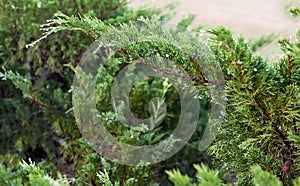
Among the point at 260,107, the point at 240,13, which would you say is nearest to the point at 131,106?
the point at 260,107

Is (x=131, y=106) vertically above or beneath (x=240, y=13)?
beneath

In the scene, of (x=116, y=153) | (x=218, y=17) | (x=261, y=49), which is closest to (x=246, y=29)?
(x=218, y=17)

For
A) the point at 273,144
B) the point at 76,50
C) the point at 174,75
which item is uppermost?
the point at 76,50

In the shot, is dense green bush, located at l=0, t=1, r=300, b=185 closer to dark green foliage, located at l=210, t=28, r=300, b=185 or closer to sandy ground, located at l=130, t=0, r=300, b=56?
dark green foliage, located at l=210, t=28, r=300, b=185

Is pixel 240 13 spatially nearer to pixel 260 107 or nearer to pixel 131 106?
pixel 131 106

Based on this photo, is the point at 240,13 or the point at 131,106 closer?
the point at 131,106

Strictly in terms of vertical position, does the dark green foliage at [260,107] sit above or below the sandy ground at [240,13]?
below

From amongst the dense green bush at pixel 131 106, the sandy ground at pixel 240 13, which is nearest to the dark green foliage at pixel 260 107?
the dense green bush at pixel 131 106

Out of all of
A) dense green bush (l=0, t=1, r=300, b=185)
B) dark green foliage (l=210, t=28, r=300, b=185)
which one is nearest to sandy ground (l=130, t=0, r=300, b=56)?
dense green bush (l=0, t=1, r=300, b=185)

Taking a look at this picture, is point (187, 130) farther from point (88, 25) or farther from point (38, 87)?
point (88, 25)

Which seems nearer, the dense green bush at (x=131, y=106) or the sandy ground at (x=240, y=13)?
the dense green bush at (x=131, y=106)

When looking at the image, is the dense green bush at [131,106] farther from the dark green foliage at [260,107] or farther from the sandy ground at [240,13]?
the sandy ground at [240,13]
